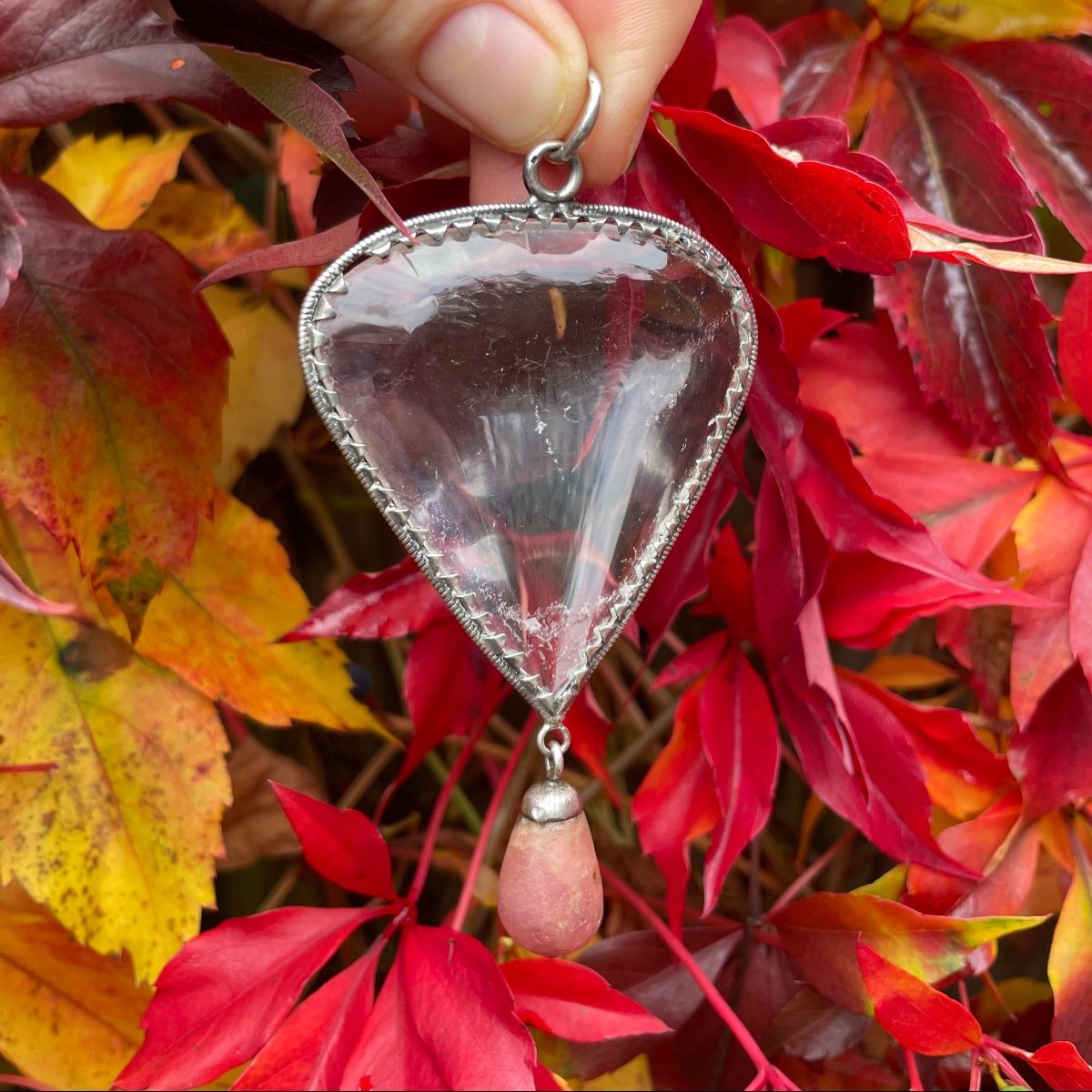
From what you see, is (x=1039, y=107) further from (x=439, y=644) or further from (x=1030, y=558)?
(x=439, y=644)

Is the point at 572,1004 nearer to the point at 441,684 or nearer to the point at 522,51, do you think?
the point at 441,684

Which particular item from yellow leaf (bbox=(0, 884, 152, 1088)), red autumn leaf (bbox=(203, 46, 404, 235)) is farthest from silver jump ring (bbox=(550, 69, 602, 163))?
yellow leaf (bbox=(0, 884, 152, 1088))

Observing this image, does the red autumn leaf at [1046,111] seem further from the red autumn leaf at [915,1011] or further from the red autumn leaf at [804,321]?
the red autumn leaf at [915,1011]

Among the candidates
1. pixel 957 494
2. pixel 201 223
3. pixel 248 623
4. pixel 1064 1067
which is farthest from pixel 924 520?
pixel 201 223

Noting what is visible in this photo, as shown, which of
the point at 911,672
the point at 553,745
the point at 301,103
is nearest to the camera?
the point at 301,103

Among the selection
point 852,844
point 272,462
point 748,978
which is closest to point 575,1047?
point 748,978

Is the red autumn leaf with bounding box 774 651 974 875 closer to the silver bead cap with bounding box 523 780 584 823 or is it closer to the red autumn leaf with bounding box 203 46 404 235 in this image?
the silver bead cap with bounding box 523 780 584 823

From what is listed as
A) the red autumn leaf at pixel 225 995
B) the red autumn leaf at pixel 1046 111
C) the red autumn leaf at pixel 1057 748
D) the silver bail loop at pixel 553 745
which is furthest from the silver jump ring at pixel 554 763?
the red autumn leaf at pixel 1046 111
